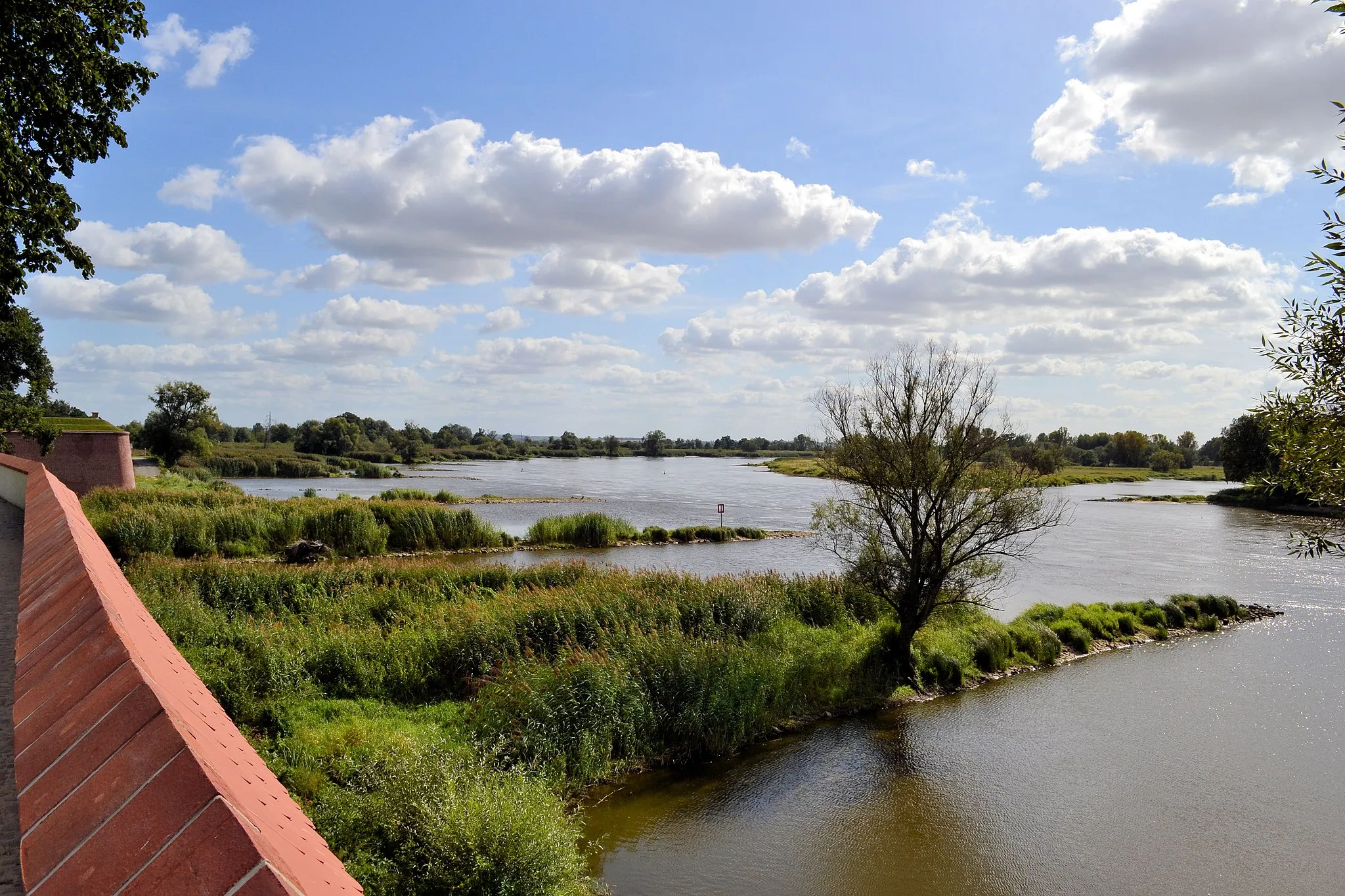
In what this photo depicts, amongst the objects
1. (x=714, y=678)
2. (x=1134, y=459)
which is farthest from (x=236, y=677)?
(x=1134, y=459)

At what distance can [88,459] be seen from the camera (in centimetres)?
3575

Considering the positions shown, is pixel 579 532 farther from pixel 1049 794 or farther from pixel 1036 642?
pixel 1049 794

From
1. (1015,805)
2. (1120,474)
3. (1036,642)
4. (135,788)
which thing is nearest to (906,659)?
(1036,642)

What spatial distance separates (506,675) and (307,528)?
22.9 metres

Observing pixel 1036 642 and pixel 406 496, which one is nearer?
pixel 1036 642

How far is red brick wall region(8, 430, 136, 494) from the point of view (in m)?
35.2

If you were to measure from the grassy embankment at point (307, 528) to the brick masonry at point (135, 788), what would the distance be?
24790 millimetres

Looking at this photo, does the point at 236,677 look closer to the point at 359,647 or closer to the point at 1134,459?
the point at 359,647

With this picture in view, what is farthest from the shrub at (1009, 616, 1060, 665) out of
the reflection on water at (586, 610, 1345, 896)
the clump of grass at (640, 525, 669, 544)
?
the clump of grass at (640, 525, 669, 544)

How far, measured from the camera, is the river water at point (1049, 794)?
10375mm

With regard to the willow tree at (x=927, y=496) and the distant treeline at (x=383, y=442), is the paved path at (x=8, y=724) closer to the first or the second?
the willow tree at (x=927, y=496)

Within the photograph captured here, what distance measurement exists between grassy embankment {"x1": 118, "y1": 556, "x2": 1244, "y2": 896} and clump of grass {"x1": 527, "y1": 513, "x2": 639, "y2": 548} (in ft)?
52.3

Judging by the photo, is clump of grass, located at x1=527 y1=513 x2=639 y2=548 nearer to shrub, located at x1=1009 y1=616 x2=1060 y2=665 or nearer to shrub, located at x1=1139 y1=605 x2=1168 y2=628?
shrub, located at x1=1009 y1=616 x2=1060 y2=665

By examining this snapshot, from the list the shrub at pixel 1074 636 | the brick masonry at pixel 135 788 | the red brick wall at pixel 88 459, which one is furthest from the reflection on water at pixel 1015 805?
the red brick wall at pixel 88 459
